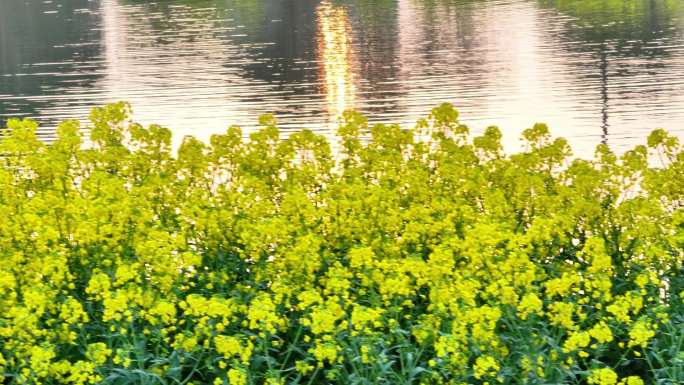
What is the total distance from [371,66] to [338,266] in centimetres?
1089

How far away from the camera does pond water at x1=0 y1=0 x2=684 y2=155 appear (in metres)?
11.9

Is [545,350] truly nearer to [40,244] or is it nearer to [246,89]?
[40,244]

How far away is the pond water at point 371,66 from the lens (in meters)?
11.9

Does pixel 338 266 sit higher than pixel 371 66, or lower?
higher

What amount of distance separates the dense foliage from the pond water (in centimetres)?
401

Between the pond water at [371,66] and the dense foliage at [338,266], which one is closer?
the dense foliage at [338,266]

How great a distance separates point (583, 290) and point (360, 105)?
7.46m

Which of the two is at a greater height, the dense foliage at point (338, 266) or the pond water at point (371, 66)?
the dense foliage at point (338, 266)

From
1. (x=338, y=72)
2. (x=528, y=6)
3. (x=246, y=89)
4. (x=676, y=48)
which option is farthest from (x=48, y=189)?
(x=528, y=6)

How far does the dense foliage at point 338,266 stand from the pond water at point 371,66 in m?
Result: 4.01

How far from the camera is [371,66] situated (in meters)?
15.6

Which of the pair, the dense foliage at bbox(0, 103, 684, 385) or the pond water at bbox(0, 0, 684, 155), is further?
the pond water at bbox(0, 0, 684, 155)

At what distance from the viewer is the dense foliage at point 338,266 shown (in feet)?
15.0

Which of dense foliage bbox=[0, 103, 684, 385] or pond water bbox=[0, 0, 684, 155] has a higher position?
dense foliage bbox=[0, 103, 684, 385]
